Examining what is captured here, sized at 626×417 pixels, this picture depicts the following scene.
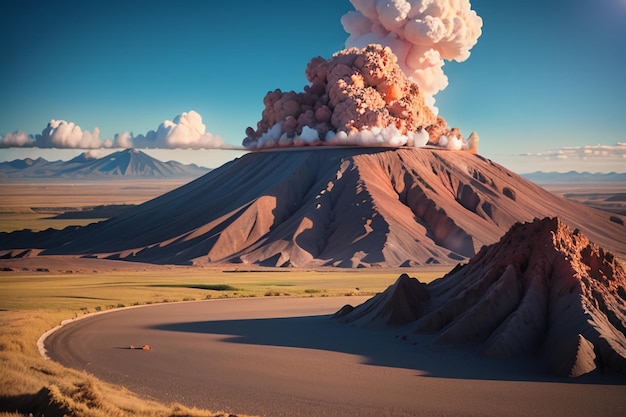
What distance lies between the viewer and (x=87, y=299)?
144ft

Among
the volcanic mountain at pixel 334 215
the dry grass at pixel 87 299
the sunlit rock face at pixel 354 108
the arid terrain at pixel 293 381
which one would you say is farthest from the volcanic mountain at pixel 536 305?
the sunlit rock face at pixel 354 108

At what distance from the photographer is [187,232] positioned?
102250 millimetres

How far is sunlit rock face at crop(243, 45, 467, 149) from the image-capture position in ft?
361

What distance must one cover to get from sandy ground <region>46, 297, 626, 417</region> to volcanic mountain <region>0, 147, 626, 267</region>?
56517mm

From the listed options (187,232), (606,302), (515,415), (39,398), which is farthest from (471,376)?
(187,232)

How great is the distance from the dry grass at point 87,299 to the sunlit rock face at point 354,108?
32.6 metres

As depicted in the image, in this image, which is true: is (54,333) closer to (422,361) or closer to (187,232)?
(422,361)

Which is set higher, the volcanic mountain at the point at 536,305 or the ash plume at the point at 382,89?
the ash plume at the point at 382,89

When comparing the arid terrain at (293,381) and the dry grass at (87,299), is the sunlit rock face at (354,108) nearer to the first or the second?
the dry grass at (87,299)

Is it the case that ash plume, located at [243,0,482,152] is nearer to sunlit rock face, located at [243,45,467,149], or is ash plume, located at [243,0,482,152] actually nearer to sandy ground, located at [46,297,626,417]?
sunlit rock face, located at [243,45,467,149]

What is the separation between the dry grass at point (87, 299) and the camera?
669 inches

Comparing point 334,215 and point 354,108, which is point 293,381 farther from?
point 354,108

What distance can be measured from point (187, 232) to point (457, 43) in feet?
159

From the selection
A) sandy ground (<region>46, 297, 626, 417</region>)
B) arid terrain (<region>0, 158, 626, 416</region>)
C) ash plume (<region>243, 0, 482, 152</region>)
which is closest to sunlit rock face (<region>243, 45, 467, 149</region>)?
ash plume (<region>243, 0, 482, 152</region>)
